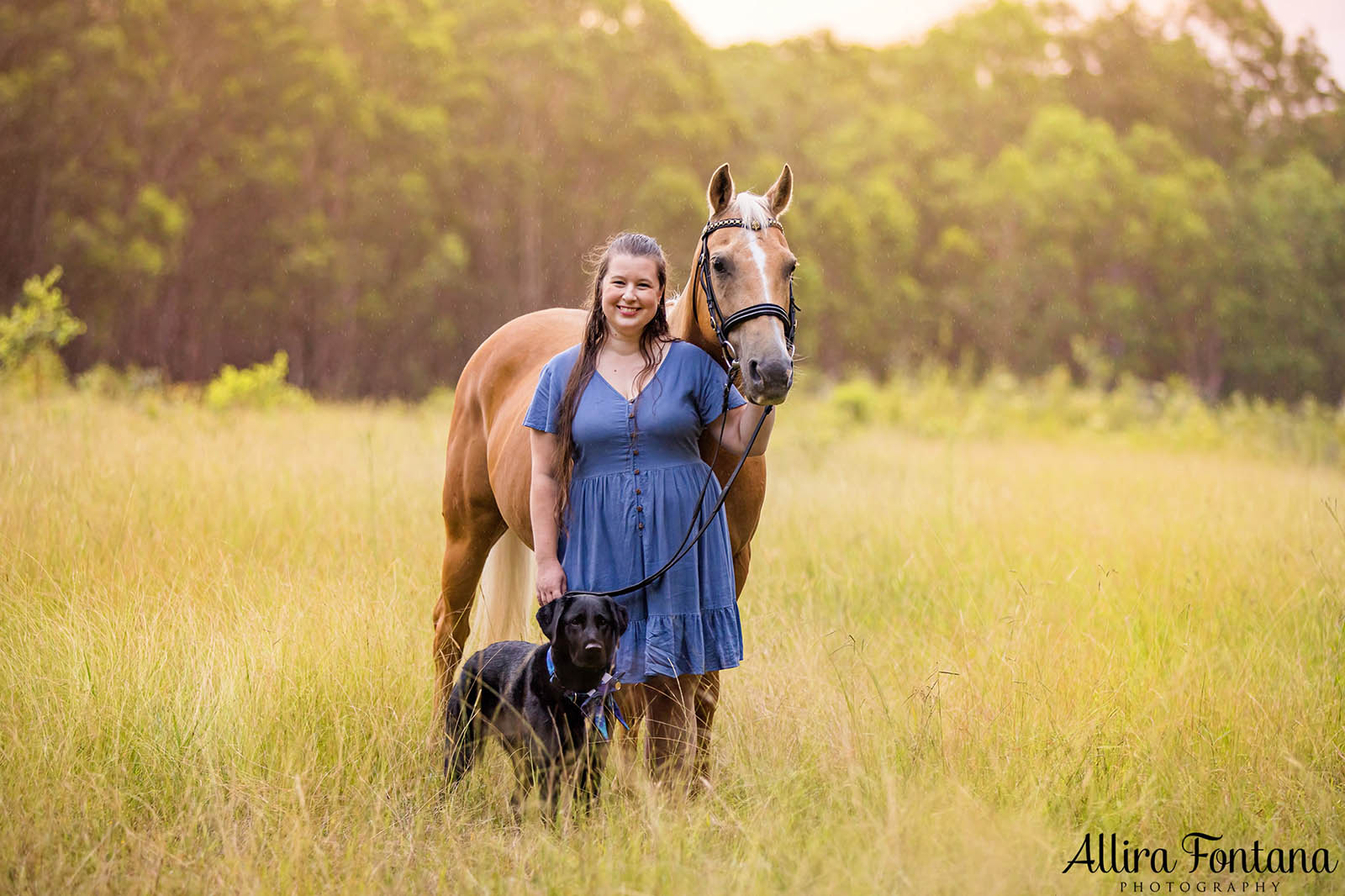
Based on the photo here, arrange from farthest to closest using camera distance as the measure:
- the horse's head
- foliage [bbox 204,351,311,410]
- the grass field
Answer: foliage [bbox 204,351,311,410], the horse's head, the grass field

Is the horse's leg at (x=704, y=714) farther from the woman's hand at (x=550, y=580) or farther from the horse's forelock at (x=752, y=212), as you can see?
the horse's forelock at (x=752, y=212)

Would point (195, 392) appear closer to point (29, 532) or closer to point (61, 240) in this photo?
point (61, 240)

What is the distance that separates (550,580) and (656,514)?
36cm

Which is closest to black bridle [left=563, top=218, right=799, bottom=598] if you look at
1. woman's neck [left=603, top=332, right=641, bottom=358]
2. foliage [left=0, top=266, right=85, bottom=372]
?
woman's neck [left=603, top=332, right=641, bottom=358]

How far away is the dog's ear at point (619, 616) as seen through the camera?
2.51 meters

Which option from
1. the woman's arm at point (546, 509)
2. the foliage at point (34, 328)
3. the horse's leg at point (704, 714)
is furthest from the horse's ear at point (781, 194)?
the foliage at point (34, 328)

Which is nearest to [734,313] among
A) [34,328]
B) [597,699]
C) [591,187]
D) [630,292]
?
[630,292]

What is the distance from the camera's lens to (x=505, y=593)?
384 centimetres

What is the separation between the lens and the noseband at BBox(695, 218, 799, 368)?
2.60m

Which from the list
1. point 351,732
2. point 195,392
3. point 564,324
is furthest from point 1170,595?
point 195,392

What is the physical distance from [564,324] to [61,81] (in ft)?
49.0

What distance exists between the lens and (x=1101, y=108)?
33.4 metres

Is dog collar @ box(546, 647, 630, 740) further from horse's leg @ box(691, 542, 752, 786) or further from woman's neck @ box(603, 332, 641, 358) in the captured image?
woman's neck @ box(603, 332, 641, 358)

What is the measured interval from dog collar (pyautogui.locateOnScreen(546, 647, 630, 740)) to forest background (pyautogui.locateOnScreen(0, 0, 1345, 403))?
21.9ft
